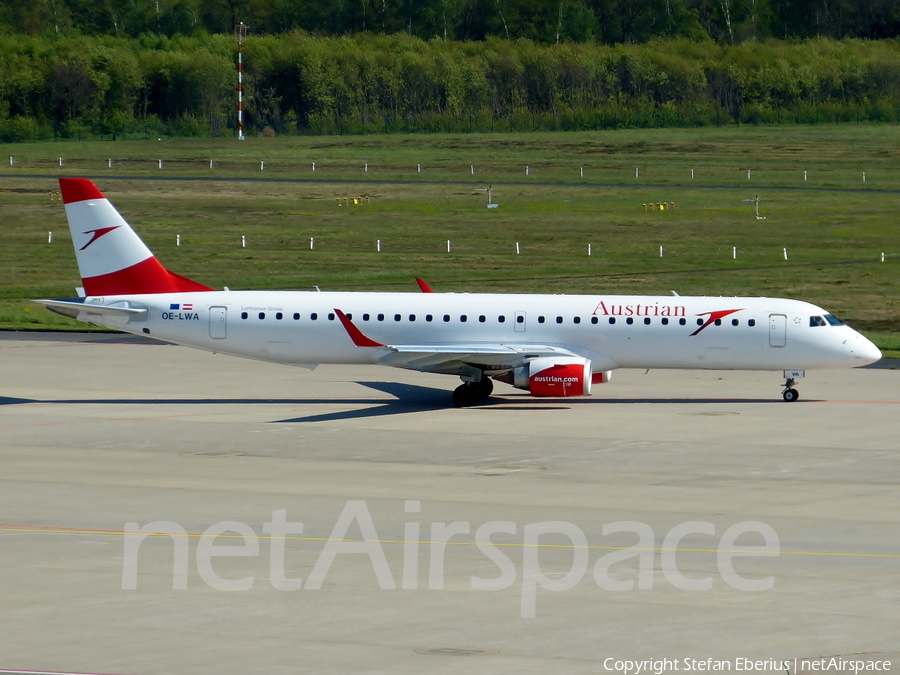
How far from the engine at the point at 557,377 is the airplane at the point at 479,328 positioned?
1.31 ft

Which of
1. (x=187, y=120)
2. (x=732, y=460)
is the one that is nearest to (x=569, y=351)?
(x=732, y=460)

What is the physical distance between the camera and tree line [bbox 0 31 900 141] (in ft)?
519

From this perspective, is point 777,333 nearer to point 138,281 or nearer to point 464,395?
point 464,395

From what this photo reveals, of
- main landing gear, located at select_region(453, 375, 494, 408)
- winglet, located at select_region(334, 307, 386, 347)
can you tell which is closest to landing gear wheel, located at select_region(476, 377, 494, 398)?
main landing gear, located at select_region(453, 375, 494, 408)

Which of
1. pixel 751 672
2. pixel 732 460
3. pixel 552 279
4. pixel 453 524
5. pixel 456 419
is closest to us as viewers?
pixel 751 672

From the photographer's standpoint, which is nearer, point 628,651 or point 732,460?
point 628,651

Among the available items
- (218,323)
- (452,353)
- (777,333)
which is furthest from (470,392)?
(777,333)

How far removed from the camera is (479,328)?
45.0 m

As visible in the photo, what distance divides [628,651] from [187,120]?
146 m

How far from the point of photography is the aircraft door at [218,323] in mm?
45531

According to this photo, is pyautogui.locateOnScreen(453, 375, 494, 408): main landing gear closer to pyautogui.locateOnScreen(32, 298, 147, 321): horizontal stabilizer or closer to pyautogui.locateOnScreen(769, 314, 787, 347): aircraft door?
pyautogui.locateOnScreen(769, 314, 787, 347): aircraft door

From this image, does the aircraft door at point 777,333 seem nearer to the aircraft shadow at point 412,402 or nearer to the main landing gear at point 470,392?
the aircraft shadow at point 412,402

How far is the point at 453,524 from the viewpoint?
91.7ft

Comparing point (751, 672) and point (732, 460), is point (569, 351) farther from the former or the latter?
point (751, 672)
